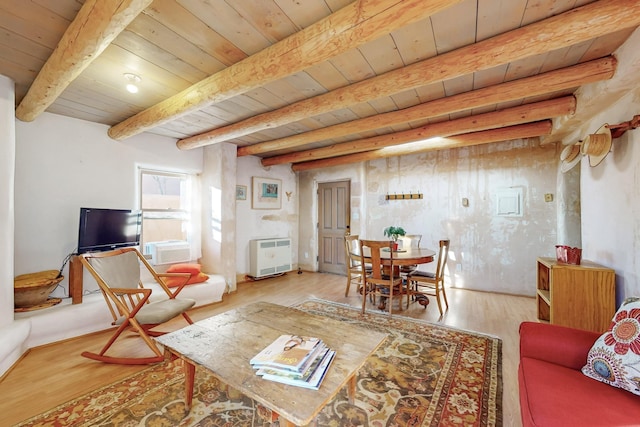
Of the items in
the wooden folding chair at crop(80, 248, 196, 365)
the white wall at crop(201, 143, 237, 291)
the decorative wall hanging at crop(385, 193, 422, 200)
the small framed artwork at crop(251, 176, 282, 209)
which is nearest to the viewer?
the wooden folding chair at crop(80, 248, 196, 365)

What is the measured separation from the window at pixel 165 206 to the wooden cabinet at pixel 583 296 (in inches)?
186

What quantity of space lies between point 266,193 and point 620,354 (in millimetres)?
5093

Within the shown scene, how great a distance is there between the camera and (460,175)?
4465 millimetres

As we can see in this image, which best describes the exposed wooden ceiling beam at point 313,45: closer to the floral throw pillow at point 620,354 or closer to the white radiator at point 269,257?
the floral throw pillow at point 620,354

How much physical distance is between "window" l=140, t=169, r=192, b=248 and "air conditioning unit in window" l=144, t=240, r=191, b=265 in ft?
0.43

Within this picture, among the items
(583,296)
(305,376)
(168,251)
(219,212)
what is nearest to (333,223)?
(219,212)

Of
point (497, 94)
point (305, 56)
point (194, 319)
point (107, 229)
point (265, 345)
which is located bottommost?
point (194, 319)

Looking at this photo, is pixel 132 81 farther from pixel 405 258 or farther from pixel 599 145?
pixel 599 145

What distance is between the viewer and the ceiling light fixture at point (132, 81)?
2.22m

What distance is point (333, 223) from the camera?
231 inches

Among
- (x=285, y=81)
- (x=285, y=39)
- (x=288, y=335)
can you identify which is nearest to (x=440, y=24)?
(x=285, y=39)

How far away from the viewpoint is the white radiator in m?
5.09

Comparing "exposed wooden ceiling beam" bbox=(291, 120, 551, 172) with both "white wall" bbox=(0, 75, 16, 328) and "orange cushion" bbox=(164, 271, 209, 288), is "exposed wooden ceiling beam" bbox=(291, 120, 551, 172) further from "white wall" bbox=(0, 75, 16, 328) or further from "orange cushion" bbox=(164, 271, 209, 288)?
"white wall" bbox=(0, 75, 16, 328)

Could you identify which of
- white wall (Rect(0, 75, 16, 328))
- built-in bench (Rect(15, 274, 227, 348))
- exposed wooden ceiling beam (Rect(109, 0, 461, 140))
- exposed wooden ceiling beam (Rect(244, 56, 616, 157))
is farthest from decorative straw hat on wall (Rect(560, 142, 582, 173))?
white wall (Rect(0, 75, 16, 328))
